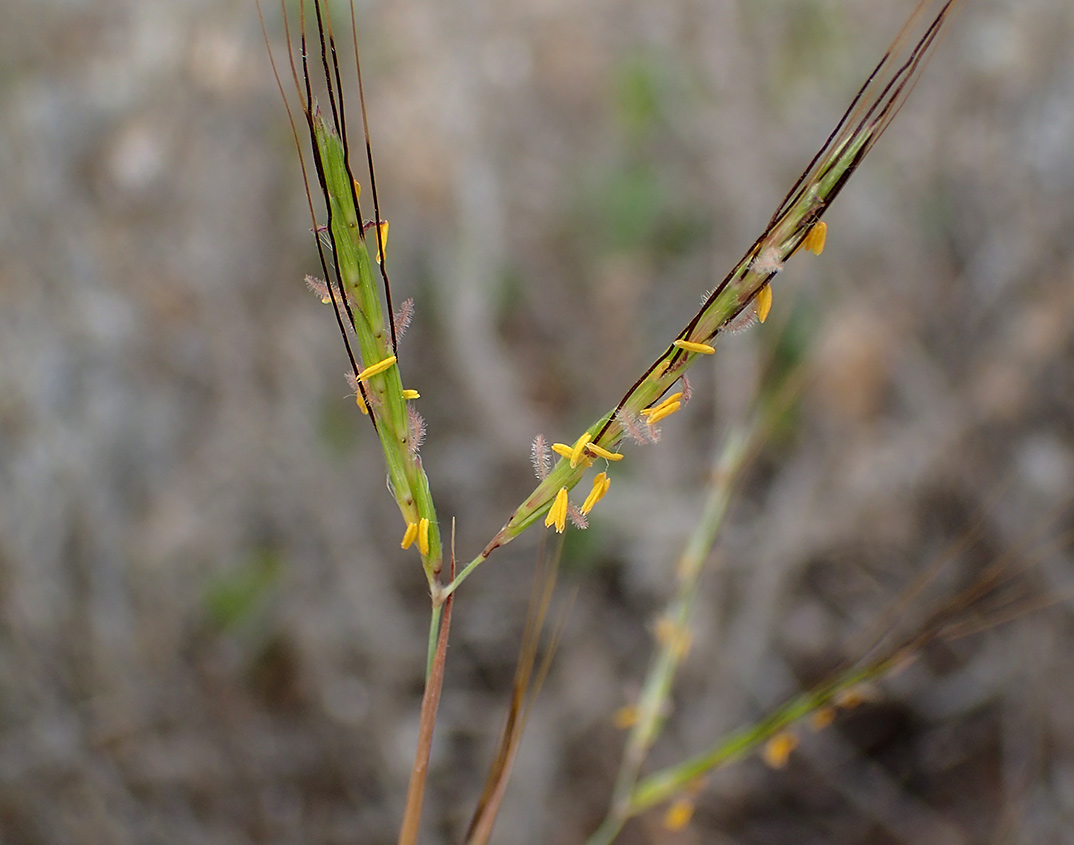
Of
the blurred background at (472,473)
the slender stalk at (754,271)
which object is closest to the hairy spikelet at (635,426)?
the slender stalk at (754,271)

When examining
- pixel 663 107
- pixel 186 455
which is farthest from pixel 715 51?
pixel 186 455

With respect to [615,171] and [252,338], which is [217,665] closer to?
[252,338]

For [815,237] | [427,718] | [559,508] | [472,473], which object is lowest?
[427,718]

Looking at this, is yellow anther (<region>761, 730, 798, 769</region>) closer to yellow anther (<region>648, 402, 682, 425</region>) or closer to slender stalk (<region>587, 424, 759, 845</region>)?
slender stalk (<region>587, 424, 759, 845</region>)

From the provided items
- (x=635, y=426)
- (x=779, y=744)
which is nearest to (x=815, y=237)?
(x=635, y=426)

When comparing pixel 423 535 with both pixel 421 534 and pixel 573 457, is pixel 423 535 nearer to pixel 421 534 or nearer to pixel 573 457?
pixel 421 534
